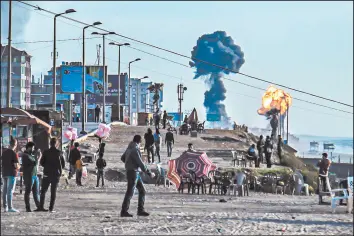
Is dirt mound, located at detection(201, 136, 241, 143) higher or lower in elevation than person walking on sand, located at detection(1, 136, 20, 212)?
higher

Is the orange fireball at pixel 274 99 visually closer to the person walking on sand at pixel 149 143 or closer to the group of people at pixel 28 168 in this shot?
the person walking on sand at pixel 149 143

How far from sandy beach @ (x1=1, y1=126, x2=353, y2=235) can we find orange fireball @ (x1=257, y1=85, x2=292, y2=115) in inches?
1910

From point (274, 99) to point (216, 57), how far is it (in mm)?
53420

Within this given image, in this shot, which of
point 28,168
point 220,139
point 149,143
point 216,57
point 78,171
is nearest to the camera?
point 28,168

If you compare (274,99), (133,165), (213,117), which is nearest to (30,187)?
(133,165)

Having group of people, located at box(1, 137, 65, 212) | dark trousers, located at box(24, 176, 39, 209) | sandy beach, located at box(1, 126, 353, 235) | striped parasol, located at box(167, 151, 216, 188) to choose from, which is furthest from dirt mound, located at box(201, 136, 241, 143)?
group of people, located at box(1, 137, 65, 212)

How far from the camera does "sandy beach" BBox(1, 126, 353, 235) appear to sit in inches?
754

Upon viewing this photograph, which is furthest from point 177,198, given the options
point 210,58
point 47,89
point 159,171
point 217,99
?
point 47,89

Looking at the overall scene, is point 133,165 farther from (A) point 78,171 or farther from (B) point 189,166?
(A) point 78,171

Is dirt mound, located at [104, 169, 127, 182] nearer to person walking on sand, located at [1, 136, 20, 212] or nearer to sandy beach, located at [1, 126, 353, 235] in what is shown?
sandy beach, located at [1, 126, 353, 235]

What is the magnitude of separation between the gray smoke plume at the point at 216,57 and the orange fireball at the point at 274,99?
44.5 m

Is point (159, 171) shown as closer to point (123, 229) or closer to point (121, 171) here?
point (121, 171)

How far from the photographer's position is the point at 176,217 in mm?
22203

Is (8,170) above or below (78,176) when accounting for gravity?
above
